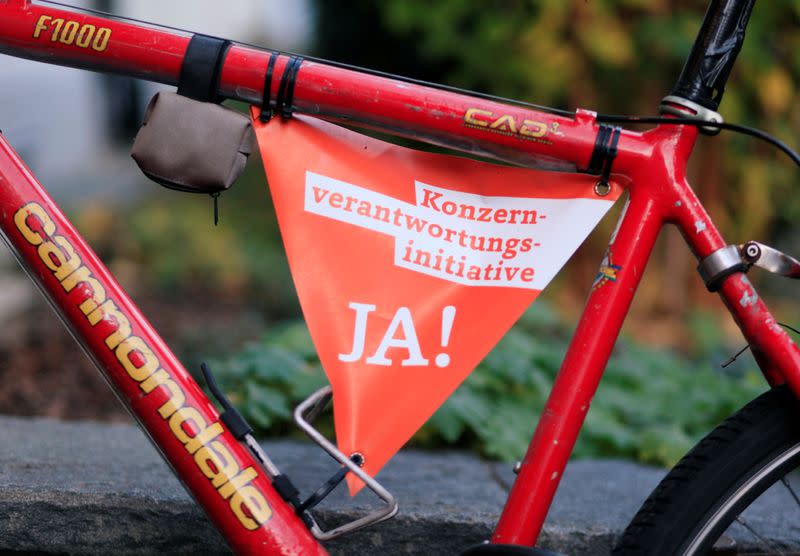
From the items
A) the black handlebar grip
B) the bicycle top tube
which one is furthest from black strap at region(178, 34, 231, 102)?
the black handlebar grip

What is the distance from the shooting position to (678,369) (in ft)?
10.0

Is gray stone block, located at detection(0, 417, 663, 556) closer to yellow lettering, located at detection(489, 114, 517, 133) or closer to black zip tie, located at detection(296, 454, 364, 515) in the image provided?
black zip tie, located at detection(296, 454, 364, 515)

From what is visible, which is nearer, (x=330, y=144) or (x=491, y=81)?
(x=330, y=144)

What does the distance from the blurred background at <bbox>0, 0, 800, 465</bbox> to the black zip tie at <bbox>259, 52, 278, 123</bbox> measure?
1088 millimetres

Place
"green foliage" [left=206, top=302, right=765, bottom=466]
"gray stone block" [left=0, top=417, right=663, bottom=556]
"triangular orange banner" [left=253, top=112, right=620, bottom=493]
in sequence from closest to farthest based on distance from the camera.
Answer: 1. "triangular orange banner" [left=253, top=112, right=620, bottom=493]
2. "gray stone block" [left=0, top=417, right=663, bottom=556]
3. "green foliage" [left=206, top=302, right=765, bottom=466]

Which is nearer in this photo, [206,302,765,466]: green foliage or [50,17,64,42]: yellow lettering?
[50,17,64,42]: yellow lettering

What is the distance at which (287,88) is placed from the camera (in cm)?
137

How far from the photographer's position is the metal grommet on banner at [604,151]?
136 centimetres

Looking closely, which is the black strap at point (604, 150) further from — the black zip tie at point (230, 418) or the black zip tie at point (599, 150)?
the black zip tie at point (230, 418)

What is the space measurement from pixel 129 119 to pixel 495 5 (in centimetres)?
533

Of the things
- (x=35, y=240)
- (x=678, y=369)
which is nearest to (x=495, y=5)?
(x=678, y=369)

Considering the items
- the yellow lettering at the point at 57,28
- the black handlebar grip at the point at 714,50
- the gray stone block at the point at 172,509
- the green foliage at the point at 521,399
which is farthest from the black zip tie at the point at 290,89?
the green foliage at the point at 521,399

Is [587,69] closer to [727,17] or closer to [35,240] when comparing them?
[727,17]

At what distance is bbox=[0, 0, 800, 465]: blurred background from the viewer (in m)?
2.51
